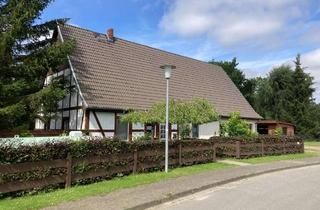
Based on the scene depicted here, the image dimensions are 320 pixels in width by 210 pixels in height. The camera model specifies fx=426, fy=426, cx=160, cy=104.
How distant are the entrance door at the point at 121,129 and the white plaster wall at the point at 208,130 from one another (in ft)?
26.5

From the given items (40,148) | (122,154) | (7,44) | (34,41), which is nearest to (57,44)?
(34,41)

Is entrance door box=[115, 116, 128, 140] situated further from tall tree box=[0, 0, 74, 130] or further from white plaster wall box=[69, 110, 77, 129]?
tall tree box=[0, 0, 74, 130]

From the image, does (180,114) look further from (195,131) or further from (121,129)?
(195,131)

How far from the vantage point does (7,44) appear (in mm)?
19516

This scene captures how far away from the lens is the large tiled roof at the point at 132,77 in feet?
85.2

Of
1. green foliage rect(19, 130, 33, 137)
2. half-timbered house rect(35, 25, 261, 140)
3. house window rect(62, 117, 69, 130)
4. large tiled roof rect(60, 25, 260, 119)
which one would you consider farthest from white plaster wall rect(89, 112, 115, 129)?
green foliage rect(19, 130, 33, 137)

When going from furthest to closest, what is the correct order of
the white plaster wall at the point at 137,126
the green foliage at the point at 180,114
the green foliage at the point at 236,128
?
the green foliage at the point at 236,128
the white plaster wall at the point at 137,126
the green foliage at the point at 180,114

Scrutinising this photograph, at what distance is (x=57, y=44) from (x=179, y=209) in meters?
14.7

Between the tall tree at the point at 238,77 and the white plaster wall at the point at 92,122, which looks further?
the tall tree at the point at 238,77

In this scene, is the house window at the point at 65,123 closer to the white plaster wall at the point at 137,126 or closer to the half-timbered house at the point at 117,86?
the half-timbered house at the point at 117,86

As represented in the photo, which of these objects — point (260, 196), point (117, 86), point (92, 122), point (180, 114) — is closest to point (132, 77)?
point (117, 86)

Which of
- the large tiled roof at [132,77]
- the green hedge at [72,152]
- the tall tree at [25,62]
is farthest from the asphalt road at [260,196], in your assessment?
the large tiled roof at [132,77]

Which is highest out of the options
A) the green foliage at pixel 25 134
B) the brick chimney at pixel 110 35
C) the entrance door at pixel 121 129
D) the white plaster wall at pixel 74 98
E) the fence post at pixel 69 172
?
the brick chimney at pixel 110 35

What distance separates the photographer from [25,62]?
21.6m
